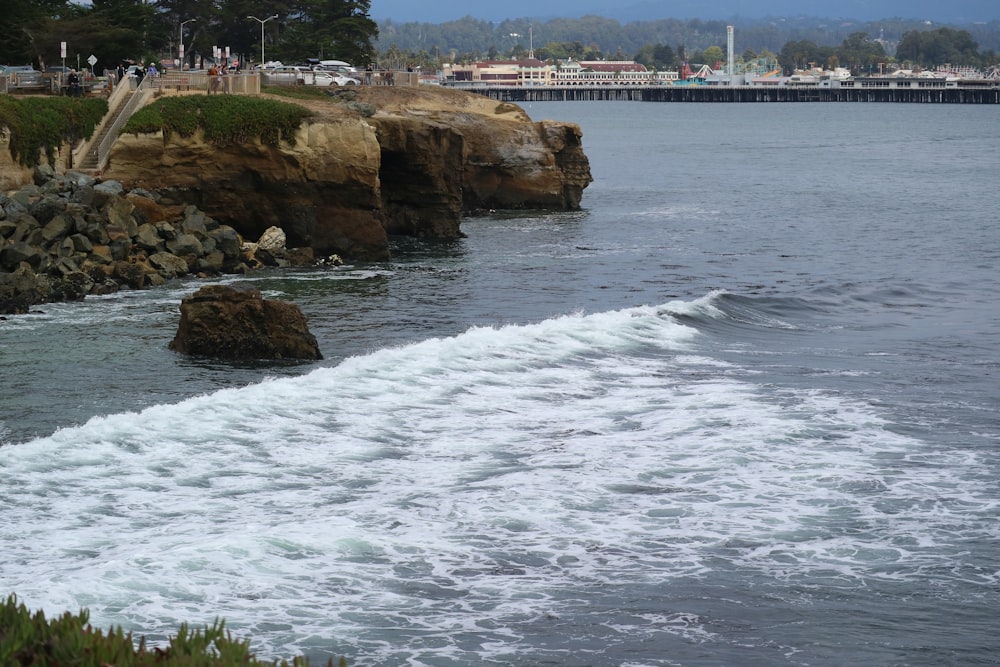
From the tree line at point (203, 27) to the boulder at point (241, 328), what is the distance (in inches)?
1450

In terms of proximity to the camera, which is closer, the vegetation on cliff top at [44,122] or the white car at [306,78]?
the vegetation on cliff top at [44,122]

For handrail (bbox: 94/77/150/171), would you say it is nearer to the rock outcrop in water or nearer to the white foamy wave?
the rock outcrop in water

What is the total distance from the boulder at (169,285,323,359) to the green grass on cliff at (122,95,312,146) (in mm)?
15092

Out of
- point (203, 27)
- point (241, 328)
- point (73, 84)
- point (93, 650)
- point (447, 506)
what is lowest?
point (447, 506)

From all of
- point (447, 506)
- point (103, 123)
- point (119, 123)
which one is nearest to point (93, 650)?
point (447, 506)

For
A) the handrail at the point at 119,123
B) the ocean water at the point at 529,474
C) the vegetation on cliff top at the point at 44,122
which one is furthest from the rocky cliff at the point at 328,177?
the ocean water at the point at 529,474

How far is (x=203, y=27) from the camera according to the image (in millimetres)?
92438

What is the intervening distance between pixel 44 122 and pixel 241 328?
1667 centimetres

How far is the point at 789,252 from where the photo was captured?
41500 millimetres

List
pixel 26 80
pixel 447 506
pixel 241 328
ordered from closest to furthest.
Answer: pixel 447 506 < pixel 241 328 < pixel 26 80

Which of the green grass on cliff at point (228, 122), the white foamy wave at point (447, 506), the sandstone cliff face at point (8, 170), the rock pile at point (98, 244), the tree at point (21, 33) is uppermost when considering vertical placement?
the tree at point (21, 33)

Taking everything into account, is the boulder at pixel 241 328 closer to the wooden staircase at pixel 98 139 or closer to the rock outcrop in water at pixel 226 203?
the rock outcrop in water at pixel 226 203

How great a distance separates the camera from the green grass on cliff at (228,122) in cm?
3709

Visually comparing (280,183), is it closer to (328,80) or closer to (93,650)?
(328,80)
